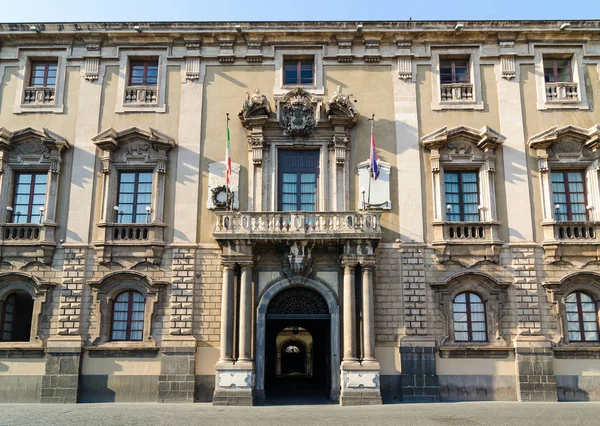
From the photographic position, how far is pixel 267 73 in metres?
24.0

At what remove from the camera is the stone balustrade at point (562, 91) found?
77.4 feet

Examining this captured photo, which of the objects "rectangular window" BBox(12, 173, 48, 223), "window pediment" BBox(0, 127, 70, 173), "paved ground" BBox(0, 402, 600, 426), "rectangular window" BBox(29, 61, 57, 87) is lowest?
"paved ground" BBox(0, 402, 600, 426)

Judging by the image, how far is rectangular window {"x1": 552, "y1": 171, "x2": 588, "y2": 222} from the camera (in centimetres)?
2253

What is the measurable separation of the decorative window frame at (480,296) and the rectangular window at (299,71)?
9.84m

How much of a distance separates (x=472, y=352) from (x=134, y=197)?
14.2 metres

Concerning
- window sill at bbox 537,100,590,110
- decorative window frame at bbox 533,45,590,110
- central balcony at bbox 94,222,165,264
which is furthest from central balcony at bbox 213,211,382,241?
decorative window frame at bbox 533,45,590,110

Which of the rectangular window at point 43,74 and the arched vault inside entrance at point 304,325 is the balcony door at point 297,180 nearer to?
the arched vault inside entrance at point 304,325

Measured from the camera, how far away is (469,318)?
21.7m

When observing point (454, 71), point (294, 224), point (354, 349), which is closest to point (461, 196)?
point (454, 71)

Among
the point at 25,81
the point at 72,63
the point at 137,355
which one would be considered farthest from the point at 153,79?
the point at 137,355

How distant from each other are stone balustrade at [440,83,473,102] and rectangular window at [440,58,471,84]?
1.41ft

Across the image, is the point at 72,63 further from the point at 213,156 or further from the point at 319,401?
the point at 319,401

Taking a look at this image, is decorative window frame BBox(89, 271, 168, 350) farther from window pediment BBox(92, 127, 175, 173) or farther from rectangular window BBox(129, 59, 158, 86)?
rectangular window BBox(129, 59, 158, 86)

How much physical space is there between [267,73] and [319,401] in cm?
1318
